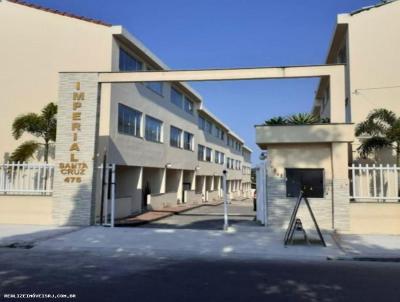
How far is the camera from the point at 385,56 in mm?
18750

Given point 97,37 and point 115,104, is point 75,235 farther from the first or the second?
point 97,37

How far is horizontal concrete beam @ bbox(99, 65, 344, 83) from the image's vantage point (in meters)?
14.2

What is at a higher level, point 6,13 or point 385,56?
point 6,13

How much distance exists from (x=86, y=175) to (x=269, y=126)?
6.85m

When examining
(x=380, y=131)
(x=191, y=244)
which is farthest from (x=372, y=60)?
(x=191, y=244)

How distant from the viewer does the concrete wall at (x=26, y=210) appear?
14734 mm

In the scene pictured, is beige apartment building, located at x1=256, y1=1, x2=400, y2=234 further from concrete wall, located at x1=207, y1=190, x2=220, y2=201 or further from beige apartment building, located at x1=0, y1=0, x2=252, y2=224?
concrete wall, located at x1=207, y1=190, x2=220, y2=201

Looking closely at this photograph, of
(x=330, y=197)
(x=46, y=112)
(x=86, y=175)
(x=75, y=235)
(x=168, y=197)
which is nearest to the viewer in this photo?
(x=75, y=235)

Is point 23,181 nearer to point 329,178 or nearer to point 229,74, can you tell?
point 229,74

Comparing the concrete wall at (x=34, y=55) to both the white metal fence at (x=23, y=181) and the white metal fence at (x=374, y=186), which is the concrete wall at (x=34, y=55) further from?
the white metal fence at (x=374, y=186)

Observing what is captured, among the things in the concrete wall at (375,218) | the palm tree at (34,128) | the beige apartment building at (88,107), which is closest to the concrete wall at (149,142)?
the beige apartment building at (88,107)

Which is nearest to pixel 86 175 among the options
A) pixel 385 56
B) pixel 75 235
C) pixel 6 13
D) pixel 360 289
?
pixel 75 235

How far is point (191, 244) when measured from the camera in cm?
1106

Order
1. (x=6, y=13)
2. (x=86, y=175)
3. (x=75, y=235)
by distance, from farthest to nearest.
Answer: (x=6, y=13), (x=86, y=175), (x=75, y=235)
